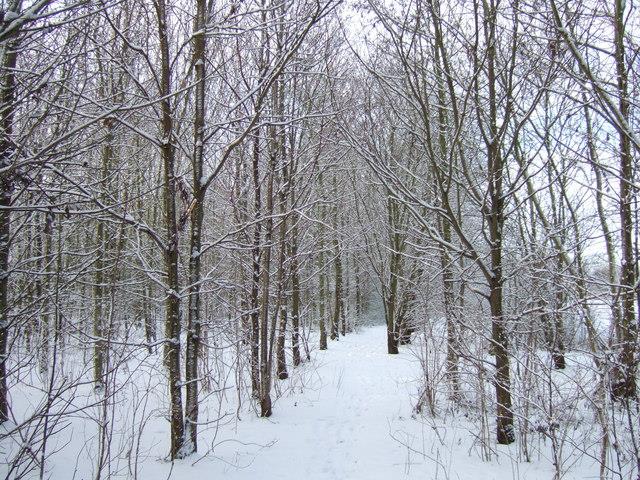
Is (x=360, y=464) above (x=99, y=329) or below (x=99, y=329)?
below

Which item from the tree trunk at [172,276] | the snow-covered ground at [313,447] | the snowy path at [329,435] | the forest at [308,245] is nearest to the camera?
the forest at [308,245]

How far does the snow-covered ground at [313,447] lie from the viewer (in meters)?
4.14

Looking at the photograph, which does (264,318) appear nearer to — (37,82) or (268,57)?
(268,57)

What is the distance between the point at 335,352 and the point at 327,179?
6.30 meters

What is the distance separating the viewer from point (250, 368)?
7.45 metres

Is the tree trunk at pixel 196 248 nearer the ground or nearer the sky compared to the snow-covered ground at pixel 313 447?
nearer the sky

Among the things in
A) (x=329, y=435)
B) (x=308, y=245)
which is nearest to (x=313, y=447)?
(x=329, y=435)

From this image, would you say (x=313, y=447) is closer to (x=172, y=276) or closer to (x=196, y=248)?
(x=172, y=276)

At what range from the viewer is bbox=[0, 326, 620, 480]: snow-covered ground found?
4137 millimetres

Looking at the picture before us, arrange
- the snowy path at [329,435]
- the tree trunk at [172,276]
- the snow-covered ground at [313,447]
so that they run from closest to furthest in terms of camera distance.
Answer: the snow-covered ground at [313,447] < the tree trunk at [172,276] < the snowy path at [329,435]

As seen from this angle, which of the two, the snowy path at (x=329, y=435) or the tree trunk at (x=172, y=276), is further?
the snowy path at (x=329, y=435)

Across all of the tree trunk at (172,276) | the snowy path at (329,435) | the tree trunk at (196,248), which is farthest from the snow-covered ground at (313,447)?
the tree trunk at (196,248)

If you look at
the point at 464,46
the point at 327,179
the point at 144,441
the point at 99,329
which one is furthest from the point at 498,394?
the point at 327,179

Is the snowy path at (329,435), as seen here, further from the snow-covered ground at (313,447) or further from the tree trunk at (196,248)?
the tree trunk at (196,248)
